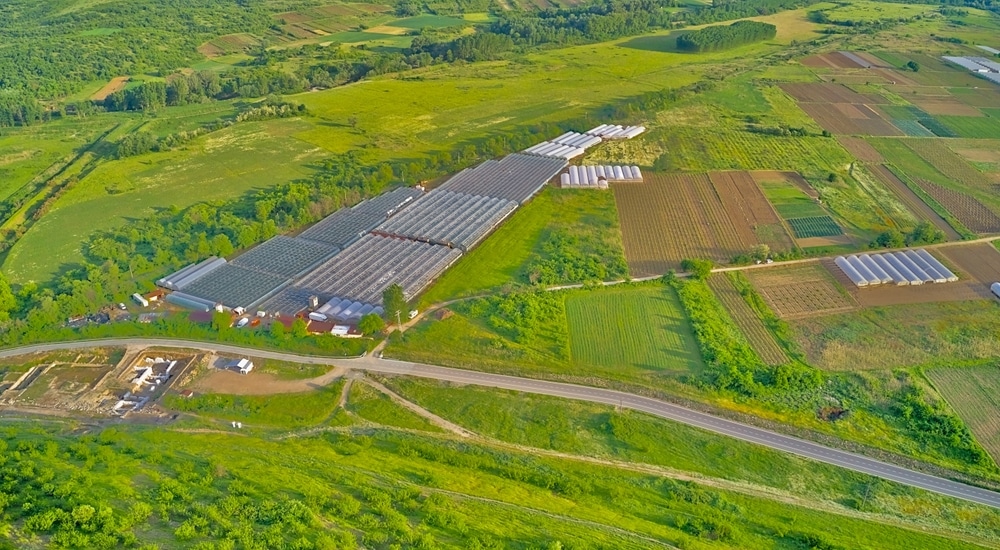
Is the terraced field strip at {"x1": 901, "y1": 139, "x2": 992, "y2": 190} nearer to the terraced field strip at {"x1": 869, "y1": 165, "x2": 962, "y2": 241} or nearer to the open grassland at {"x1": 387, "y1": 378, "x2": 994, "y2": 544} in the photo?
the terraced field strip at {"x1": 869, "y1": 165, "x2": 962, "y2": 241}

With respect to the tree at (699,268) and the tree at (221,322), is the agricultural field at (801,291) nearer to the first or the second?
the tree at (699,268)

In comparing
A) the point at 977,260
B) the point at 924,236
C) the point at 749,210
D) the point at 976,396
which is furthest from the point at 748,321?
the point at 977,260

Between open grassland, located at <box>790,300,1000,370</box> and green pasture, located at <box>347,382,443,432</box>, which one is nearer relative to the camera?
green pasture, located at <box>347,382,443,432</box>

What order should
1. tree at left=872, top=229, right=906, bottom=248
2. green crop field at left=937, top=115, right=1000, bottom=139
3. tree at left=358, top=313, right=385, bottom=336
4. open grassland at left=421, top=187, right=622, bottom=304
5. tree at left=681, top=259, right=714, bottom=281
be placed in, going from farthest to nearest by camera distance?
green crop field at left=937, top=115, right=1000, bottom=139 → tree at left=872, top=229, right=906, bottom=248 → open grassland at left=421, top=187, right=622, bottom=304 → tree at left=681, top=259, right=714, bottom=281 → tree at left=358, top=313, right=385, bottom=336

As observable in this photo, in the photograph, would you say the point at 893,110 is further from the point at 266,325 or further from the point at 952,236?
the point at 266,325

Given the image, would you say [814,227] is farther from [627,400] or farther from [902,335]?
[627,400]

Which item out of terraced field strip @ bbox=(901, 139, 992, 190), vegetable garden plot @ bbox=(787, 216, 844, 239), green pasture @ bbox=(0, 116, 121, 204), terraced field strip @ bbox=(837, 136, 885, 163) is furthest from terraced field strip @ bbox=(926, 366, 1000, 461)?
green pasture @ bbox=(0, 116, 121, 204)

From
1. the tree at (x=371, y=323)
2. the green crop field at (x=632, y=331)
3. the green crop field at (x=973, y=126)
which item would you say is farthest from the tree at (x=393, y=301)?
the green crop field at (x=973, y=126)
